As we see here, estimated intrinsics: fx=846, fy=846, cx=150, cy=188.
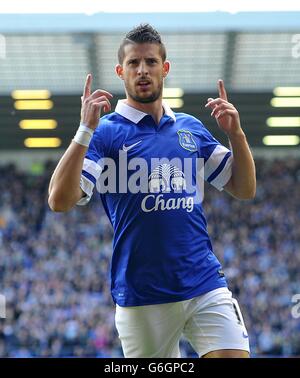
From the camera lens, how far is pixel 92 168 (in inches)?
151

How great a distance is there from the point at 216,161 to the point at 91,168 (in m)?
0.70

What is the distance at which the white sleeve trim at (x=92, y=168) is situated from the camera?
3.82m

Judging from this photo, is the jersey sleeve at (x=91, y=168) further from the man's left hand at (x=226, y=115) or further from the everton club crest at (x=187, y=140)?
the man's left hand at (x=226, y=115)

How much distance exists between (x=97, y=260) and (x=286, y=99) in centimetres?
586

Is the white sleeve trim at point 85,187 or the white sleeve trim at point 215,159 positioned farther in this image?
the white sleeve trim at point 215,159

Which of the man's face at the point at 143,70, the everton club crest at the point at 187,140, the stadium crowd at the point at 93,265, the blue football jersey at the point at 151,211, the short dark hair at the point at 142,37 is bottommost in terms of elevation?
the stadium crowd at the point at 93,265

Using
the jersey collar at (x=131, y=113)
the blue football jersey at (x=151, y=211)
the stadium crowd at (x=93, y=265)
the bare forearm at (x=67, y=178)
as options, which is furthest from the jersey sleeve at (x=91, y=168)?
the stadium crowd at (x=93, y=265)

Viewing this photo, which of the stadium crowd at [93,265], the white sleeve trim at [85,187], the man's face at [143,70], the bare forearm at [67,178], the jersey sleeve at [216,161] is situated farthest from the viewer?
the stadium crowd at [93,265]

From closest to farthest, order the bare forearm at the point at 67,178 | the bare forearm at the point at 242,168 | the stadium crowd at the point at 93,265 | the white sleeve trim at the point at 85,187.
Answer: the bare forearm at the point at 67,178 < the white sleeve trim at the point at 85,187 < the bare forearm at the point at 242,168 < the stadium crowd at the point at 93,265

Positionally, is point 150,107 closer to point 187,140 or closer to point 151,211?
point 187,140

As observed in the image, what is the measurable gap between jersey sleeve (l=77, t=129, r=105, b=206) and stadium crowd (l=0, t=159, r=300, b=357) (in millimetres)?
11975

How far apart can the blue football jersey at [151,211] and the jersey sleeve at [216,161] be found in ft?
0.55

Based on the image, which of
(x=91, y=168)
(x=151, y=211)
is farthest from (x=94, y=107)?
(x=151, y=211)

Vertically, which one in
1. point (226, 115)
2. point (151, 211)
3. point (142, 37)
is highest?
point (142, 37)
